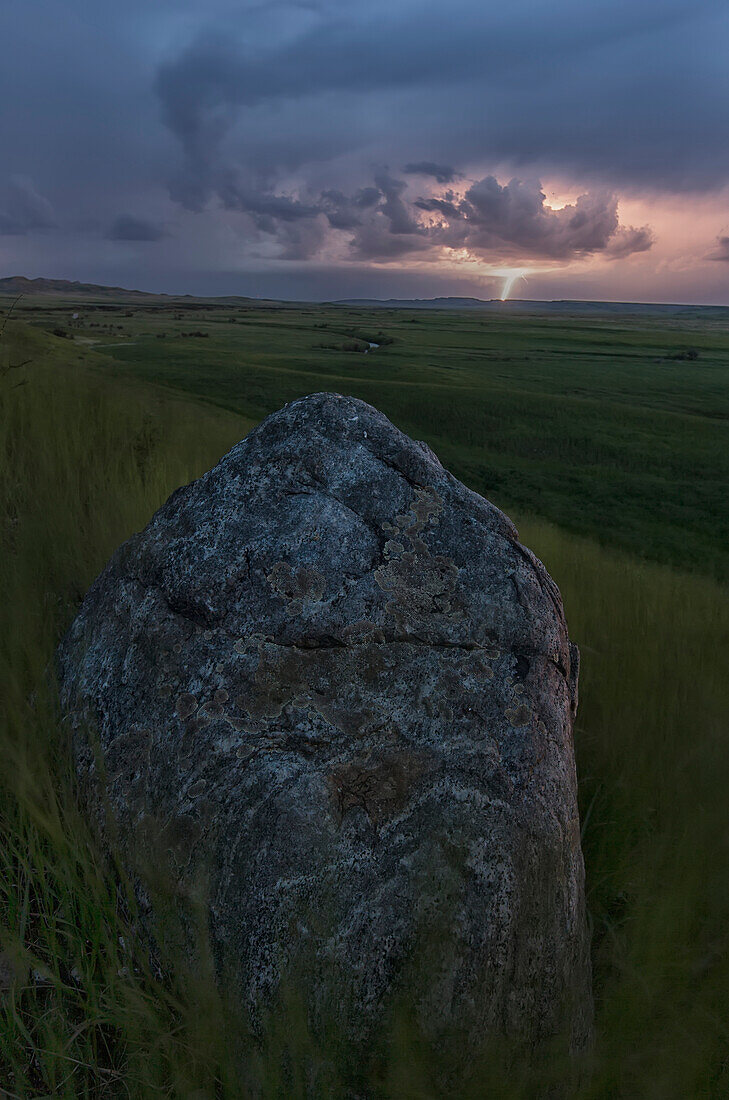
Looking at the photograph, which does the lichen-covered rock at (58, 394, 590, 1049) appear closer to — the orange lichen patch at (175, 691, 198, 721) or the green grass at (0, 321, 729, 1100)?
the orange lichen patch at (175, 691, 198, 721)

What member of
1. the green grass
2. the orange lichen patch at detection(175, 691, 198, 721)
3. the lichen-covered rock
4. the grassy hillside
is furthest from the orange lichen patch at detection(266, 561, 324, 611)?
the grassy hillside

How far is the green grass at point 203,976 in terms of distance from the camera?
1.36 m

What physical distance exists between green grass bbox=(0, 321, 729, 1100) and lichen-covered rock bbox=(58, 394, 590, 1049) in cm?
14

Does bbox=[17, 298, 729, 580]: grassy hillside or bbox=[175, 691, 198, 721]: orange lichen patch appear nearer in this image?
bbox=[175, 691, 198, 721]: orange lichen patch

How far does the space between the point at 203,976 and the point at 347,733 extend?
694 mm

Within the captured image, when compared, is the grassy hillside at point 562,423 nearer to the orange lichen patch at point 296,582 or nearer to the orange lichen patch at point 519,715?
the orange lichen patch at point 296,582

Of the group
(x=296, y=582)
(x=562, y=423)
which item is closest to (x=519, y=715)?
(x=296, y=582)

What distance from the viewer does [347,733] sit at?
75.1 inches

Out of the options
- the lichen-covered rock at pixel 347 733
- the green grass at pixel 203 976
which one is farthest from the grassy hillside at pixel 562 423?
the lichen-covered rock at pixel 347 733

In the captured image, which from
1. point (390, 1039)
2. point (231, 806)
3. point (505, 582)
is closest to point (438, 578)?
point (505, 582)

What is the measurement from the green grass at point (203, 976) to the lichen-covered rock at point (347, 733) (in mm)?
139

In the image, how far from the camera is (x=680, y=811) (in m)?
2.32

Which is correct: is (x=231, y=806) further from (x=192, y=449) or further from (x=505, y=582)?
(x=192, y=449)

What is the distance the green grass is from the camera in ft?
4.45
